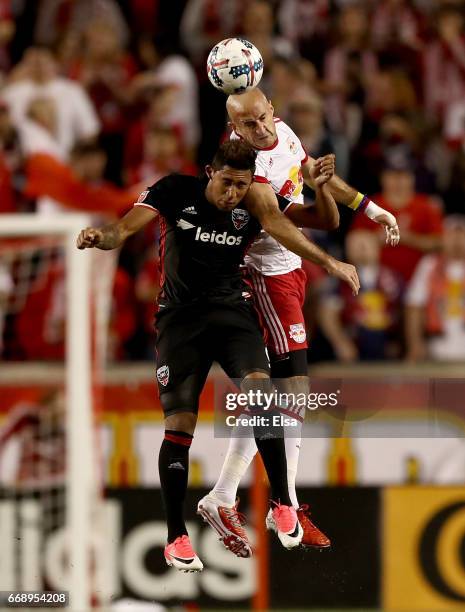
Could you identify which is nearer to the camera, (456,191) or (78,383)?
(78,383)

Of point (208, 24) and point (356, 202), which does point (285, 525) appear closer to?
point (356, 202)

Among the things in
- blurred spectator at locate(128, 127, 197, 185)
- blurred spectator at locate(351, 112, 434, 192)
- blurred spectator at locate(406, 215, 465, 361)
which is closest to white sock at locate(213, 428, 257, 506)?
blurred spectator at locate(406, 215, 465, 361)

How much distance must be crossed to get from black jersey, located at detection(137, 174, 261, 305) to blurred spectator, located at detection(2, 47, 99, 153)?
1250 cm

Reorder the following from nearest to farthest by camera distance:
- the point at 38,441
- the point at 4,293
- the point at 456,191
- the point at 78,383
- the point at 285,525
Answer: the point at 285,525 → the point at 4,293 → the point at 78,383 → the point at 456,191 → the point at 38,441

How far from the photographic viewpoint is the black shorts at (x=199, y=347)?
3.40 meters

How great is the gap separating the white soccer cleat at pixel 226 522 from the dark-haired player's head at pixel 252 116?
1.00 m

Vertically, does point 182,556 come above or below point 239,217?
below

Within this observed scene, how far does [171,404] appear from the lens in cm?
343

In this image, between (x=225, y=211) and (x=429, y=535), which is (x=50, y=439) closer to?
(x=429, y=535)

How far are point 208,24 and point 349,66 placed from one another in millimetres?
2809

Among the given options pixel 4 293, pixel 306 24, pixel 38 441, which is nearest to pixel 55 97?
pixel 38 441

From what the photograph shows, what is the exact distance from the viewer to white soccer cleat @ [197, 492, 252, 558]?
3.52 m

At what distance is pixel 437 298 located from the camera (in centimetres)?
765

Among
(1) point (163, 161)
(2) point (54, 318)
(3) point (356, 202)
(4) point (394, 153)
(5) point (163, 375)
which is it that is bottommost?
(5) point (163, 375)
